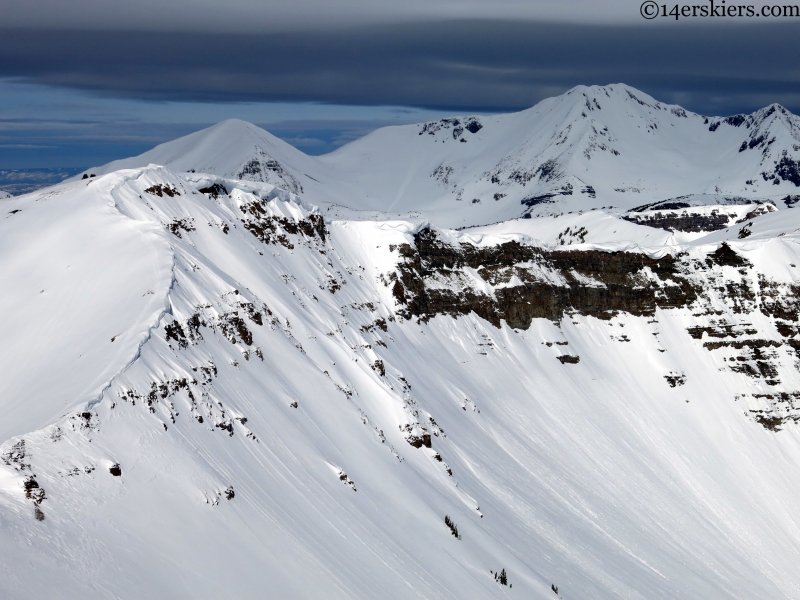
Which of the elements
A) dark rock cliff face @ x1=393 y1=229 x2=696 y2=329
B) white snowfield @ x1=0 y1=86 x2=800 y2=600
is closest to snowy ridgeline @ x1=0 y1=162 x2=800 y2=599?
white snowfield @ x1=0 y1=86 x2=800 y2=600

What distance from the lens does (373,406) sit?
64.3 metres

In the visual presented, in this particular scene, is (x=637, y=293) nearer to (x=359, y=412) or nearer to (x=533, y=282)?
(x=533, y=282)

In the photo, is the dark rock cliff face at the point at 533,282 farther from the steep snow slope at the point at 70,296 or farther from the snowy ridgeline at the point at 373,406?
the steep snow slope at the point at 70,296

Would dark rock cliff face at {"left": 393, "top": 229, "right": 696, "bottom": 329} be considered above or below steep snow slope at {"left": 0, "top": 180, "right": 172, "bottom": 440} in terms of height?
above

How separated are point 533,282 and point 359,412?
47.7m

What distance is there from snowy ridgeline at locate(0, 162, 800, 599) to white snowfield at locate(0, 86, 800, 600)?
224mm

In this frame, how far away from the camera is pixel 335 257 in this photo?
87.6 m

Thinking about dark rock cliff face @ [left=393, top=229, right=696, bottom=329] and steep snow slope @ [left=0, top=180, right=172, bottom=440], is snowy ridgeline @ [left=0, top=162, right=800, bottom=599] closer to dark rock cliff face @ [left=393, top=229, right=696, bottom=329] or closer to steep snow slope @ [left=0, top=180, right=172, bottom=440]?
steep snow slope @ [left=0, top=180, right=172, bottom=440]

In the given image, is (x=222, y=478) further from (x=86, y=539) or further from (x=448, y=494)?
(x=448, y=494)

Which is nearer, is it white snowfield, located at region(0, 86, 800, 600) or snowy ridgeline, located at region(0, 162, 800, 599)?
white snowfield, located at region(0, 86, 800, 600)

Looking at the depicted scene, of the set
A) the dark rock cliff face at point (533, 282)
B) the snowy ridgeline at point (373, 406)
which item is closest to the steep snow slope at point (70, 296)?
the snowy ridgeline at point (373, 406)

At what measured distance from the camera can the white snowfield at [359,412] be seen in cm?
3534

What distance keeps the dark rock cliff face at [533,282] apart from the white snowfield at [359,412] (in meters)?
0.51

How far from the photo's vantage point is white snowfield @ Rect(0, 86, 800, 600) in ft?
116
